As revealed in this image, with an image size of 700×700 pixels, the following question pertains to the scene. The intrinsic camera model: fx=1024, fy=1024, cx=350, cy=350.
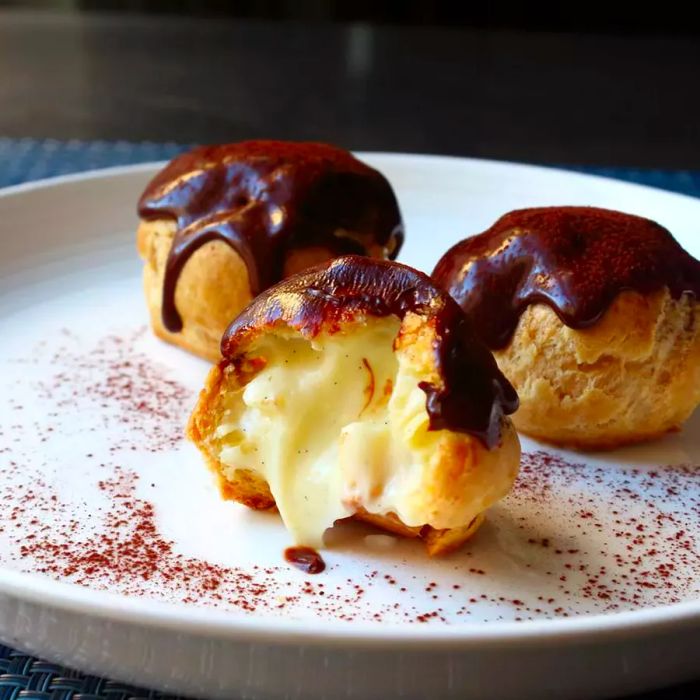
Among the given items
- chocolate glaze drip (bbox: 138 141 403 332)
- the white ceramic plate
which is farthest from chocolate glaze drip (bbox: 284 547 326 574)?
chocolate glaze drip (bbox: 138 141 403 332)

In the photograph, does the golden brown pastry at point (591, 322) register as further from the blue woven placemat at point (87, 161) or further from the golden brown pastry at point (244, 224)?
the blue woven placemat at point (87, 161)

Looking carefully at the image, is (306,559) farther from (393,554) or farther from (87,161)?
(87,161)

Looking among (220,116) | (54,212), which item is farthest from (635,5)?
(54,212)

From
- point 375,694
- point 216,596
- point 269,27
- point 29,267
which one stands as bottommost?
point 269,27

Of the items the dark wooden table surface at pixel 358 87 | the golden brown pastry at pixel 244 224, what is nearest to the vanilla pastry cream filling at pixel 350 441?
the golden brown pastry at pixel 244 224

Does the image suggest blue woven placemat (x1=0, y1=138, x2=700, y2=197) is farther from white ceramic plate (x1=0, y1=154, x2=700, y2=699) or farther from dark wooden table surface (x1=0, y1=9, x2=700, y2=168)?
dark wooden table surface (x1=0, y1=9, x2=700, y2=168)

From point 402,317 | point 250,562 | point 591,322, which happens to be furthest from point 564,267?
point 250,562

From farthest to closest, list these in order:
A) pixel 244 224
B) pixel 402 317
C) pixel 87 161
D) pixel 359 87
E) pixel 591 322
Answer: pixel 359 87, pixel 87 161, pixel 244 224, pixel 591 322, pixel 402 317

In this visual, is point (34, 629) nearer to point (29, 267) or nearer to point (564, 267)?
point (564, 267)
